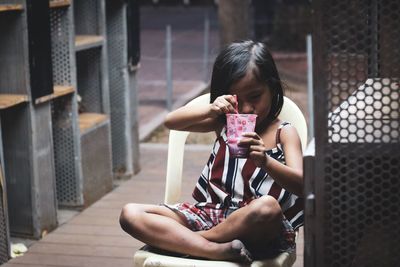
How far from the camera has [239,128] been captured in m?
2.25

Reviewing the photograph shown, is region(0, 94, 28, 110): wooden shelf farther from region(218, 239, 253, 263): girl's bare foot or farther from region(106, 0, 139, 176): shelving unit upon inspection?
region(218, 239, 253, 263): girl's bare foot

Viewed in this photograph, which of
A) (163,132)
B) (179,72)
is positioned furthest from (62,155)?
(179,72)

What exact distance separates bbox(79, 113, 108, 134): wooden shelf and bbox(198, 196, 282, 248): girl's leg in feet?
8.34

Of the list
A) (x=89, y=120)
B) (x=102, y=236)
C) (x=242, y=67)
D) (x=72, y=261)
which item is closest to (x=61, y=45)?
(x=89, y=120)

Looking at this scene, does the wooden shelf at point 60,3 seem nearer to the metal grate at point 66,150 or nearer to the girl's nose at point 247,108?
the metal grate at point 66,150

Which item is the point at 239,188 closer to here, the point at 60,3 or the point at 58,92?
the point at 58,92

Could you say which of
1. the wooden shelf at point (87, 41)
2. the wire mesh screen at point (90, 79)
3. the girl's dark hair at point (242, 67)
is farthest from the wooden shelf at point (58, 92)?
the girl's dark hair at point (242, 67)

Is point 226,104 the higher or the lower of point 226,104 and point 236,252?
the higher

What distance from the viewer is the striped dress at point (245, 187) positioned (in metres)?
2.54

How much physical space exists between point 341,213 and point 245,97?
0.67 meters

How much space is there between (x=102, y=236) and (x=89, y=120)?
1035 mm

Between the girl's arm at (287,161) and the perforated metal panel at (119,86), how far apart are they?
3073 millimetres

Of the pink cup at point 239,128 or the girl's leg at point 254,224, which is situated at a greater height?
the pink cup at point 239,128

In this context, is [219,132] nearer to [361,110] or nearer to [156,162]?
[361,110]
